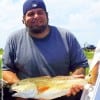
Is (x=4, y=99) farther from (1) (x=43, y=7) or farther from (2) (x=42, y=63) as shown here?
(1) (x=43, y=7)

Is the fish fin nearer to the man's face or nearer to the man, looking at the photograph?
the man

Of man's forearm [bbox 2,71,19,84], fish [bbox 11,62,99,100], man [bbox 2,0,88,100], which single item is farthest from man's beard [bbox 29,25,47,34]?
fish [bbox 11,62,99,100]

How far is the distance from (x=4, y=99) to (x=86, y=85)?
4.06 ft

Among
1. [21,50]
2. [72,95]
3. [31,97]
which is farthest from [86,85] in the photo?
[21,50]

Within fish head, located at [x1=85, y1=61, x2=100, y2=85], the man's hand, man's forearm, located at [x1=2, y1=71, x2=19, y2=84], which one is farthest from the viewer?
man's forearm, located at [x1=2, y1=71, x2=19, y2=84]

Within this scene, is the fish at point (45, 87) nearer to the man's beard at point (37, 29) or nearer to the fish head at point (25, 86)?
the fish head at point (25, 86)

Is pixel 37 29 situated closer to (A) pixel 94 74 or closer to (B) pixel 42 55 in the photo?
(B) pixel 42 55

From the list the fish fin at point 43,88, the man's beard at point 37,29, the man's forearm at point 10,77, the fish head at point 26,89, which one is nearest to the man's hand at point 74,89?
the fish fin at point 43,88

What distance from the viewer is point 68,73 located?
6.34 meters

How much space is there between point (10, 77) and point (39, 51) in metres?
0.47

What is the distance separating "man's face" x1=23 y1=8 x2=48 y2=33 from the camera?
A: 6164mm

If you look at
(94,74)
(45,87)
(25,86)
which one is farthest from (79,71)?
(94,74)

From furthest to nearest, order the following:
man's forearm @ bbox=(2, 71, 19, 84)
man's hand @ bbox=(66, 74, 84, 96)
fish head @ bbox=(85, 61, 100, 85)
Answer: man's forearm @ bbox=(2, 71, 19, 84)
man's hand @ bbox=(66, 74, 84, 96)
fish head @ bbox=(85, 61, 100, 85)

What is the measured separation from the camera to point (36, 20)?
6.15 m
